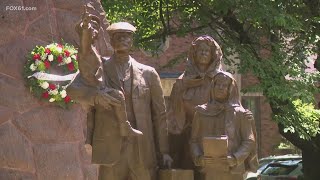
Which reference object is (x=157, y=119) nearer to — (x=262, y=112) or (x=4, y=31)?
(x=4, y=31)

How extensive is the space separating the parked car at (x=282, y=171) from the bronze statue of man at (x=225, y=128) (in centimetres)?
913

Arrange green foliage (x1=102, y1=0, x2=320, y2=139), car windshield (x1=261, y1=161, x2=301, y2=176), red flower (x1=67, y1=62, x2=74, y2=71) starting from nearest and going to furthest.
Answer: red flower (x1=67, y1=62, x2=74, y2=71)
green foliage (x1=102, y1=0, x2=320, y2=139)
car windshield (x1=261, y1=161, x2=301, y2=176)

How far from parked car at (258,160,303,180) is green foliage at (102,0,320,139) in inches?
122

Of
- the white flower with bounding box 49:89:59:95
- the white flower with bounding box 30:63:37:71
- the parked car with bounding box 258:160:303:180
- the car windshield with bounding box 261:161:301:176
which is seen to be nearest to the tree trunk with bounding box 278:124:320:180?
the parked car with bounding box 258:160:303:180

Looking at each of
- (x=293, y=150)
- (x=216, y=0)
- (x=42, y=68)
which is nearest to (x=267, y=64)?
(x=216, y=0)

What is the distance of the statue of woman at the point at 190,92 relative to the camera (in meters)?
4.92

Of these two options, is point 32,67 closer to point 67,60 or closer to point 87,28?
point 67,60

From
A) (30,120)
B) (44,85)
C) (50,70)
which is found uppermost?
(50,70)

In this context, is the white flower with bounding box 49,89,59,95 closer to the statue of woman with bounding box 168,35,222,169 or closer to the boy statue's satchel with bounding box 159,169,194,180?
the statue of woman with bounding box 168,35,222,169

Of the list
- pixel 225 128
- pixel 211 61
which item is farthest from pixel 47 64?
pixel 225 128

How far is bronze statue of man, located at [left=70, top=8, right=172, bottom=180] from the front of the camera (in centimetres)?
462

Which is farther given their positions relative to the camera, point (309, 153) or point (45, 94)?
point (309, 153)

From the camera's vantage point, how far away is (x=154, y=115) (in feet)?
16.3

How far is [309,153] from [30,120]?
613cm
